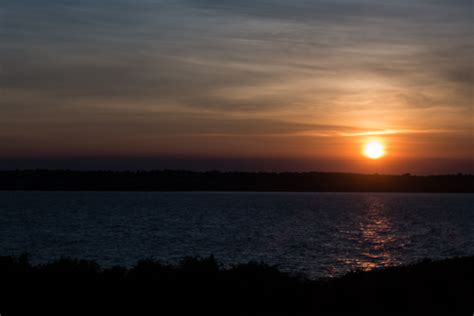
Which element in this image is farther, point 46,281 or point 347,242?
point 347,242

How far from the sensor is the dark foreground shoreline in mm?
18656

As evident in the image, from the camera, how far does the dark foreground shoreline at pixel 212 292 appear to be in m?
18.7

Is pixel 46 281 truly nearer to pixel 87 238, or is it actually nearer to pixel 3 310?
pixel 3 310

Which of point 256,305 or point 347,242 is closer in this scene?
point 256,305

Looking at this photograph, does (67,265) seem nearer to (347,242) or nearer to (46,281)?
Result: (46,281)

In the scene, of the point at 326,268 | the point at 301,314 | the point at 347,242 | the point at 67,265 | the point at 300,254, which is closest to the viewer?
the point at 301,314

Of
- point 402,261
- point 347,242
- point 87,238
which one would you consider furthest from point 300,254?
point 87,238

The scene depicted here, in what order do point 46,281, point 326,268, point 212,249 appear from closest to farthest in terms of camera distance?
point 46,281, point 326,268, point 212,249

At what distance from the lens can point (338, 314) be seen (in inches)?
714

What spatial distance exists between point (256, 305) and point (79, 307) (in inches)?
203

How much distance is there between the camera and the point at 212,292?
20141 mm

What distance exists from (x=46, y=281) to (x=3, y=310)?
3.05m

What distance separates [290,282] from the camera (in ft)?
72.7

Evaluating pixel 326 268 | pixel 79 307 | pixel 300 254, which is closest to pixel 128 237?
pixel 300 254
